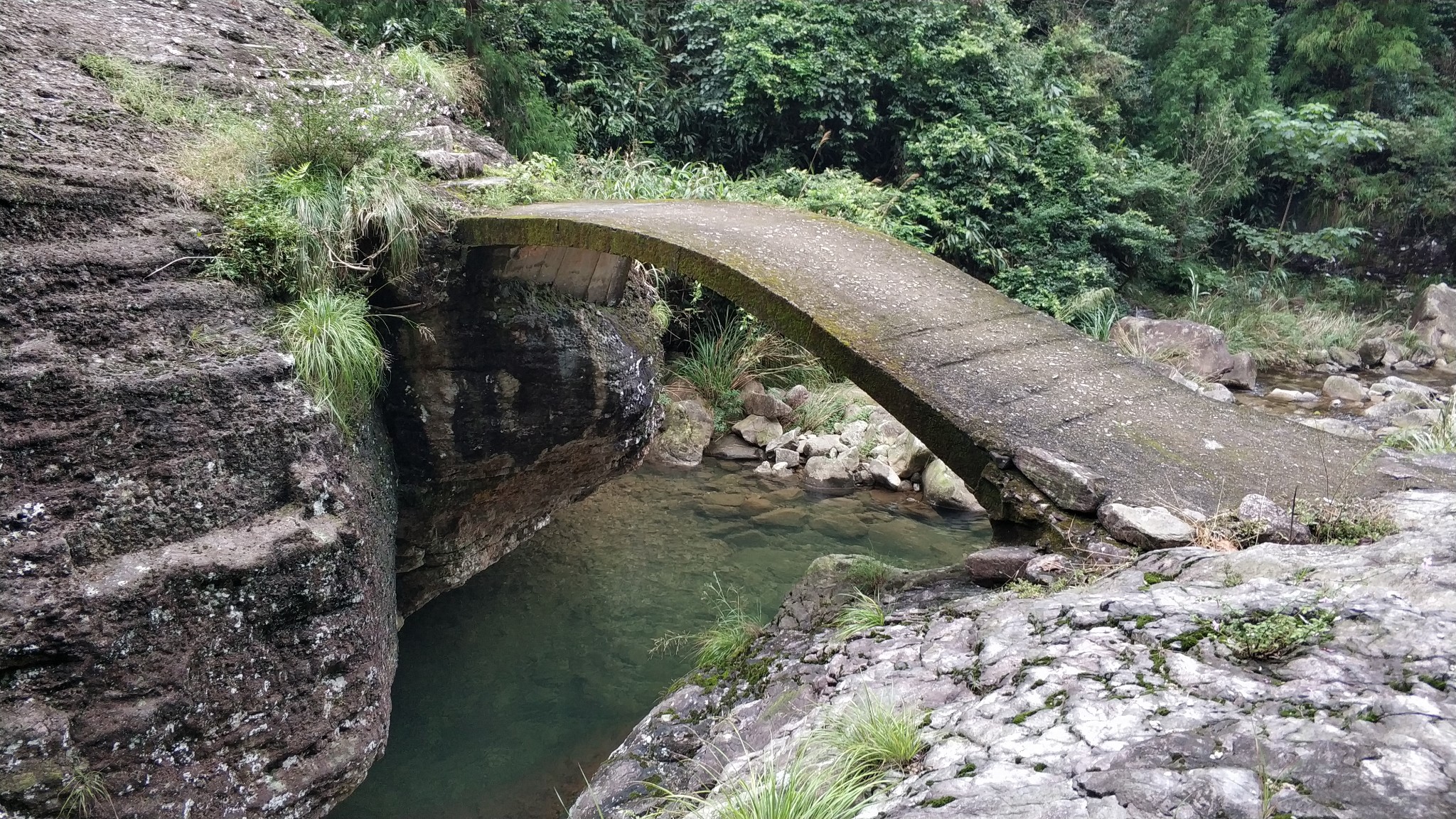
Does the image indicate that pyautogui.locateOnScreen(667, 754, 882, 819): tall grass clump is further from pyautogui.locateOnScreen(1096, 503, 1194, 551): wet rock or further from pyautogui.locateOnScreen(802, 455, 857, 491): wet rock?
pyautogui.locateOnScreen(802, 455, 857, 491): wet rock

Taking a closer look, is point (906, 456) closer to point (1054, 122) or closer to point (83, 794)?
point (1054, 122)

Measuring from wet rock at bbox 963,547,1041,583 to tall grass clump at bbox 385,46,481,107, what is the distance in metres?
4.75

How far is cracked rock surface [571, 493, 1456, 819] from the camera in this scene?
1.36 meters

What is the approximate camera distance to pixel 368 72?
498cm

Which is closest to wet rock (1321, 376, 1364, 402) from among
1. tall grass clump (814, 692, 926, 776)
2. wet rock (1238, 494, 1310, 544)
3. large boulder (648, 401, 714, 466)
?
large boulder (648, 401, 714, 466)

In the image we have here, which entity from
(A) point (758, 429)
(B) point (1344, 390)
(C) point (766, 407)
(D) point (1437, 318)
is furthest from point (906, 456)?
(D) point (1437, 318)

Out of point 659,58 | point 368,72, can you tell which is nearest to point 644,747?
point 368,72

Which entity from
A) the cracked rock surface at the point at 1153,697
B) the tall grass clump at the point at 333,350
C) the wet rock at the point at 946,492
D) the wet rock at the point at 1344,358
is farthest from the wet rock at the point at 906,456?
the wet rock at the point at 1344,358

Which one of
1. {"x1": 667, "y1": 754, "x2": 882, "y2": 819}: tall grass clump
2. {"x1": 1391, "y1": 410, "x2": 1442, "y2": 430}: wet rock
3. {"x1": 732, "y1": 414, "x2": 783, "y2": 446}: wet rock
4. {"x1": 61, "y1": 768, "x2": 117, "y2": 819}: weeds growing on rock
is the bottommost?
{"x1": 732, "y1": 414, "x2": 783, "y2": 446}: wet rock

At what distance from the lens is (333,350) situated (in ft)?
10.6

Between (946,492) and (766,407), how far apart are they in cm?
210

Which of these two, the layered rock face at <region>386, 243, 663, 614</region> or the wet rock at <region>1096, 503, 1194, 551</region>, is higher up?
the wet rock at <region>1096, 503, 1194, 551</region>

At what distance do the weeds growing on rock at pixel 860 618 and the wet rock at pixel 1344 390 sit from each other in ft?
28.8

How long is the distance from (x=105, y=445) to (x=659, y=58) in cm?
913
